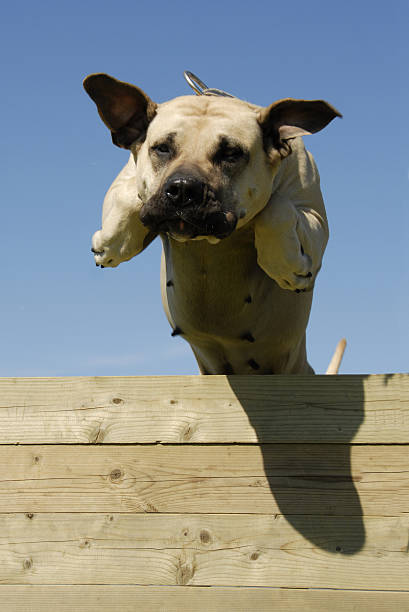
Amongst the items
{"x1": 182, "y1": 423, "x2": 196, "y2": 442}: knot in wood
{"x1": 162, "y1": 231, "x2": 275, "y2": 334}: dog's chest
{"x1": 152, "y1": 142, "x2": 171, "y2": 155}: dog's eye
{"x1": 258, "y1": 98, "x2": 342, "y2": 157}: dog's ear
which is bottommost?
{"x1": 182, "y1": 423, "x2": 196, "y2": 442}: knot in wood

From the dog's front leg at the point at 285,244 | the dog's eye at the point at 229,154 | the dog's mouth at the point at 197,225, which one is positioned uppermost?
the dog's eye at the point at 229,154

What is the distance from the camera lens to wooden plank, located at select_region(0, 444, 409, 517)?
2547 millimetres

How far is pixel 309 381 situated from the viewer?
2.66 metres

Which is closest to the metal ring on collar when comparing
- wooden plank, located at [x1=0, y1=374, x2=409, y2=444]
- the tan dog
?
the tan dog

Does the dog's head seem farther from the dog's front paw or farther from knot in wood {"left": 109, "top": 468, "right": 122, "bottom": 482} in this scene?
knot in wood {"left": 109, "top": 468, "right": 122, "bottom": 482}

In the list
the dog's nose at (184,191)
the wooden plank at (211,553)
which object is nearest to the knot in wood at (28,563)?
the wooden plank at (211,553)

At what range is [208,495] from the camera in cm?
256

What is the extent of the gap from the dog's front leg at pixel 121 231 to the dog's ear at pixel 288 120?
0.57 metres

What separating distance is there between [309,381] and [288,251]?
49 centimetres

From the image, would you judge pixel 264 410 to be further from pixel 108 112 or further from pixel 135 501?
pixel 108 112

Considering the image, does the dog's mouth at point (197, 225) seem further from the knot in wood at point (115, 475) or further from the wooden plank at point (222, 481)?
the knot in wood at point (115, 475)

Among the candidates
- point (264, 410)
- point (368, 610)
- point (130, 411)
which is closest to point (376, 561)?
point (368, 610)

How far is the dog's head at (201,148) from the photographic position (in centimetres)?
241

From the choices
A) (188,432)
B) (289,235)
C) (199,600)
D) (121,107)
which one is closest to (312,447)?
(188,432)
